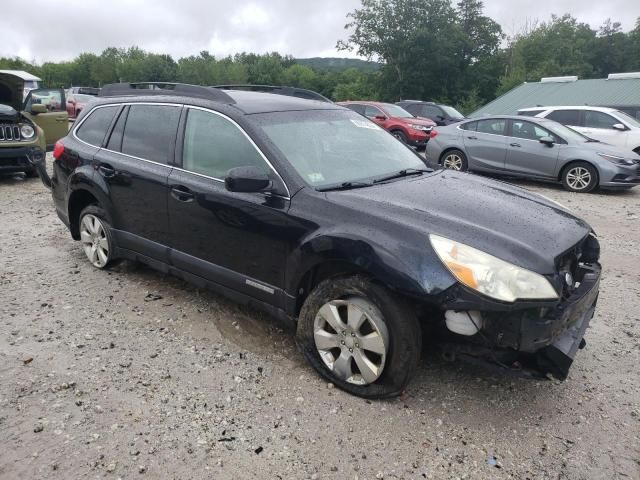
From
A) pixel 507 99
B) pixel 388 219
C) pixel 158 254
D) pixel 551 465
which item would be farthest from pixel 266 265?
pixel 507 99

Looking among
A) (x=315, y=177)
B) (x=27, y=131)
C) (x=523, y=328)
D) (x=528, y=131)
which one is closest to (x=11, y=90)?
(x=27, y=131)

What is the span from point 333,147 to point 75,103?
21.0 m

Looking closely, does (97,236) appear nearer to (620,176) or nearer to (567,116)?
(620,176)

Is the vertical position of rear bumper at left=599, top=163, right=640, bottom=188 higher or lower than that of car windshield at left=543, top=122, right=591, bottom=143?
lower

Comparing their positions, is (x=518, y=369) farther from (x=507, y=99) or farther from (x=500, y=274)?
(x=507, y=99)

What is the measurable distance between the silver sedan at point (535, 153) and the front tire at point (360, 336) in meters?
7.77

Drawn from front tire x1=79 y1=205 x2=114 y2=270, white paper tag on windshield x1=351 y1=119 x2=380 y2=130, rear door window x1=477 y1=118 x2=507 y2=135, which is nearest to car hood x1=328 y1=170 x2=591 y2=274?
white paper tag on windshield x1=351 y1=119 x2=380 y2=130

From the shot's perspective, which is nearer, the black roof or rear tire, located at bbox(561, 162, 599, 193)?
the black roof

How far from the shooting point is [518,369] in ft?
9.00

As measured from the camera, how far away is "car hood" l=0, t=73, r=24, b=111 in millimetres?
8695

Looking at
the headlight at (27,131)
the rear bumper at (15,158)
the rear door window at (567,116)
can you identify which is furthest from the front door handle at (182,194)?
the rear door window at (567,116)

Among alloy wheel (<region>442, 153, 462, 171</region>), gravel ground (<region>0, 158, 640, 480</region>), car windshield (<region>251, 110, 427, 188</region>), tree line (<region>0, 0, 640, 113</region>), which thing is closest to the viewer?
gravel ground (<region>0, 158, 640, 480</region>)

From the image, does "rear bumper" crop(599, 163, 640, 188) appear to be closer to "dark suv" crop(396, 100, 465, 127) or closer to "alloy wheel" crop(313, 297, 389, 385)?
"alloy wheel" crop(313, 297, 389, 385)

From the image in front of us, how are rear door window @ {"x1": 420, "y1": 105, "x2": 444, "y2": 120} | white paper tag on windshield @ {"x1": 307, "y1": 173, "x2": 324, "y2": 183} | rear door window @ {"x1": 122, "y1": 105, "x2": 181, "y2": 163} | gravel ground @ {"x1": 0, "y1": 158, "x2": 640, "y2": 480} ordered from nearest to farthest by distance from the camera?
gravel ground @ {"x1": 0, "y1": 158, "x2": 640, "y2": 480} → white paper tag on windshield @ {"x1": 307, "y1": 173, "x2": 324, "y2": 183} → rear door window @ {"x1": 122, "y1": 105, "x2": 181, "y2": 163} → rear door window @ {"x1": 420, "y1": 105, "x2": 444, "y2": 120}
